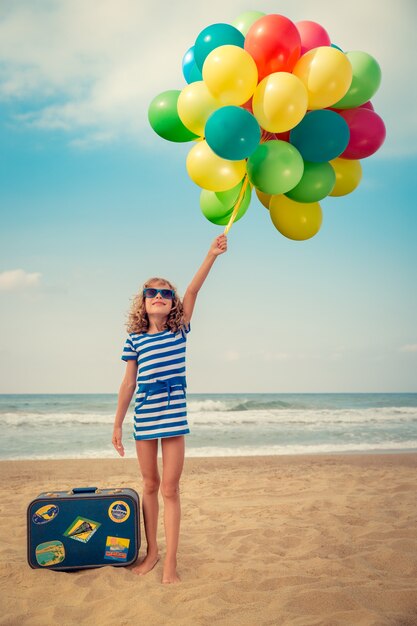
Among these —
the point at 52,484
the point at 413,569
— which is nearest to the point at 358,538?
the point at 413,569

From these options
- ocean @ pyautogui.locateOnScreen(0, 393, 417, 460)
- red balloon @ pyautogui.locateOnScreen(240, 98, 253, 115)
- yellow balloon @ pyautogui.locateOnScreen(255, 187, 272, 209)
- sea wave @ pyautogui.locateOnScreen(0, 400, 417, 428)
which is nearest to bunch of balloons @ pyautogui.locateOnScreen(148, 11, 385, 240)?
red balloon @ pyautogui.locateOnScreen(240, 98, 253, 115)

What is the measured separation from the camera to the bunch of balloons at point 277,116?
2.91m

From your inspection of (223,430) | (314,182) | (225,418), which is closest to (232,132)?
(314,182)

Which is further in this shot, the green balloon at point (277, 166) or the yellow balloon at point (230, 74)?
the green balloon at point (277, 166)

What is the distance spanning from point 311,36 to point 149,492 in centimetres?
307

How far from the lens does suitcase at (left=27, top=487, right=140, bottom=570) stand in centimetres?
321

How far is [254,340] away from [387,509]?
675 inches

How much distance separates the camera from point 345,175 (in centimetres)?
351

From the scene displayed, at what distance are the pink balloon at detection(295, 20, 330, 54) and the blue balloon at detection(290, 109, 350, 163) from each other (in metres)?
0.51

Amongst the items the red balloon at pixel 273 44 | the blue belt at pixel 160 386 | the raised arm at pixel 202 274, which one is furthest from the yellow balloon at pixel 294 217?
the blue belt at pixel 160 386

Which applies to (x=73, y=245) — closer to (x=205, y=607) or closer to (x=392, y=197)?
(x=392, y=197)

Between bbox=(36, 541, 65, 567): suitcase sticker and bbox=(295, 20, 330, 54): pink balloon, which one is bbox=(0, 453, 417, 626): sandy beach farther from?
bbox=(295, 20, 330, 54): pink balloon

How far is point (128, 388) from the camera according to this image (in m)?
3.35

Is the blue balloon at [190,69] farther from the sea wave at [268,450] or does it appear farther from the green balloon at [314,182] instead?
the sea wave at [268,450]
